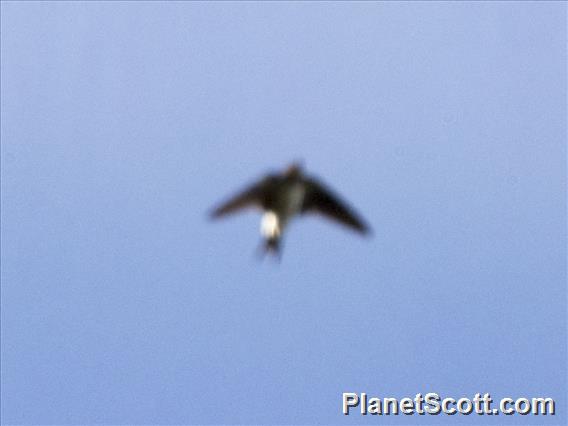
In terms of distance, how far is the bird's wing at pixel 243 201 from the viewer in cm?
2242

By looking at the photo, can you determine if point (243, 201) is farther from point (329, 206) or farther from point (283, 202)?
point (329, 206)

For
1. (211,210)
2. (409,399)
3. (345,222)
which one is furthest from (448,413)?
(211,210)

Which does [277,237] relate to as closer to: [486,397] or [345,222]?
[345,222]

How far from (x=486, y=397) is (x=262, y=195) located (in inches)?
258

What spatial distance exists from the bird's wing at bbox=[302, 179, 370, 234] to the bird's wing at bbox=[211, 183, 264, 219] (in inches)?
40.0

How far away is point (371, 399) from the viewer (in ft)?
75.2

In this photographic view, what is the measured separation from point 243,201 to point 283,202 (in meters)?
0.90

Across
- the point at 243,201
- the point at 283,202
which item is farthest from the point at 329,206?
the point at 243,201

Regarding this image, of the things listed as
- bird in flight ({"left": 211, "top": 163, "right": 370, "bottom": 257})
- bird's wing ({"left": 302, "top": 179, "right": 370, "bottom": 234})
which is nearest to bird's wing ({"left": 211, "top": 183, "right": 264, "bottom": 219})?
bird in flight ({"left": 211, "top": 163, "right": 370, "bottom": 257})

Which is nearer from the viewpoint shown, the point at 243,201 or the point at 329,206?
the point at 243,201

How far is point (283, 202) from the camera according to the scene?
22531 millimetres

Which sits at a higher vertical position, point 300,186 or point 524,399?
point 300,186

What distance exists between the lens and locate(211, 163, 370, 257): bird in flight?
22219mm

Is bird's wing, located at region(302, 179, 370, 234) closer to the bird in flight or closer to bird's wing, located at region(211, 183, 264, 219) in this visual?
the bird in flight
